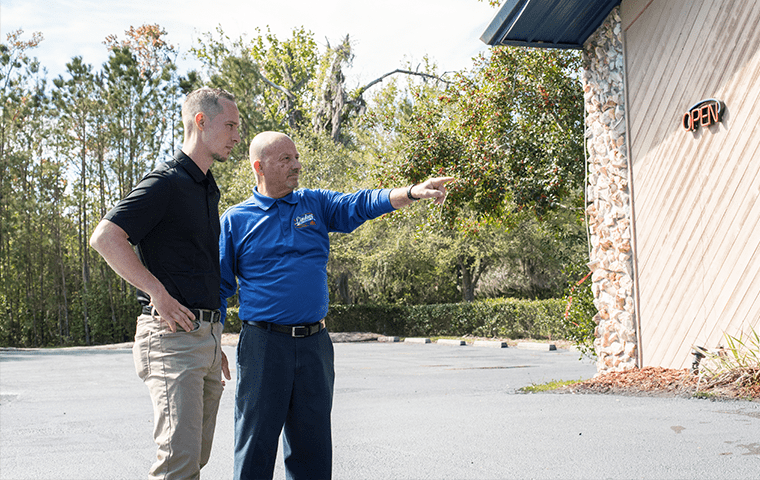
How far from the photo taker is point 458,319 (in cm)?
2467

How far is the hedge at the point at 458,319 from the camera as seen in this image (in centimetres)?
2133

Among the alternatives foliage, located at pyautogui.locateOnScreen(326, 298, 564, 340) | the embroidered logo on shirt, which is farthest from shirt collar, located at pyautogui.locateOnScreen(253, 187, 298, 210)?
foliage, located at pyautogui.locateOnScreen(326, 298, 564, 340)

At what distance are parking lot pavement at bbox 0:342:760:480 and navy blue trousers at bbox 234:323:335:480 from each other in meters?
1.15

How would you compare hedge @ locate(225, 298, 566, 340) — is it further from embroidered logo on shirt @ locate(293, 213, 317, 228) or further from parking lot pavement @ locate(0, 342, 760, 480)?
embroidered logo on shirt @ locate(293, 213, 317, 228)

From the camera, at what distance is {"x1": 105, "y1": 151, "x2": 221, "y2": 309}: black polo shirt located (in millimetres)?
2732

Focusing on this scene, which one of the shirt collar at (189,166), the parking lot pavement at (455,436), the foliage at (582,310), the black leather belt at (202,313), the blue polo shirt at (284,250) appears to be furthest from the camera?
the foliage at (582,310)

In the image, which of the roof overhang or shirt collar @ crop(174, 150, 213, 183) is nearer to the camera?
shirt collar @ crop(174, 150, 213, 183)

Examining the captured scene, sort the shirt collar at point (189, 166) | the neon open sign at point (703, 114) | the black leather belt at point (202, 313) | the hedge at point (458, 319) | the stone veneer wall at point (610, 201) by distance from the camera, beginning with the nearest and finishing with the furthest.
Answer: the black leather belt at point (202, 313) < the shirt collar at point (189, 166) < the neon open sign at point (703, 114) < the stone veneer wall at point (610, 201) < the hedge at point (458, 319)

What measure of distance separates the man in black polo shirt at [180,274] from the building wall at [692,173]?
5565 millimetres

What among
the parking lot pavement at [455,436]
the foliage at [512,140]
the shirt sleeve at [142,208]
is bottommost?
the parking lot pavement at [455,436]

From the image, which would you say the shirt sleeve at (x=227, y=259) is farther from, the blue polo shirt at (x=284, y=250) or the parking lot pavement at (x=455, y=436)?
the parking lot pavement at (x=455, y=436)

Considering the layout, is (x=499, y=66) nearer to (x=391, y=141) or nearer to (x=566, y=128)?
(x=566, y=128)

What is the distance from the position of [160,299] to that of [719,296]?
6.02 meters

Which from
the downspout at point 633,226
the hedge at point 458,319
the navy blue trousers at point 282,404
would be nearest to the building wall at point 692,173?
the downspout at point 633,226
